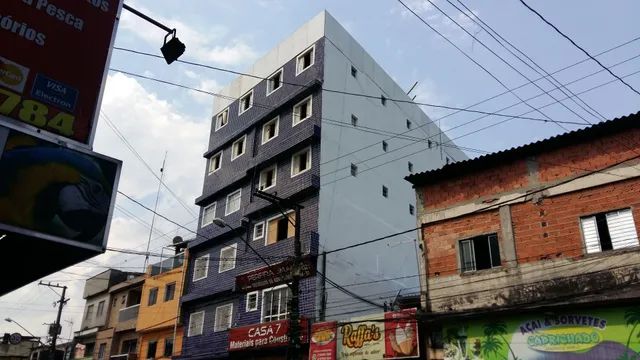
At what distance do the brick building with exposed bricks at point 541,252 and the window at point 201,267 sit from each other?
56.3 feet

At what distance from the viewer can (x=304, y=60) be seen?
30.4 meters

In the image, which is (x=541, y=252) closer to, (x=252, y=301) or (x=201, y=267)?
(x=252, y=301)

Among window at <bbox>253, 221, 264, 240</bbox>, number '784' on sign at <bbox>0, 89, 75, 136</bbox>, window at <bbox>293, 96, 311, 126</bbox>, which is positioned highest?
window at <bbox>293, 96, 311, 126</bbox>

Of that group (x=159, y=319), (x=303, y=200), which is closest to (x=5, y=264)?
(x=303, y=200)

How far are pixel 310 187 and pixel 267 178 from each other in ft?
16.4

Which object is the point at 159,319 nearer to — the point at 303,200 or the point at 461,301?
the point at 303,200

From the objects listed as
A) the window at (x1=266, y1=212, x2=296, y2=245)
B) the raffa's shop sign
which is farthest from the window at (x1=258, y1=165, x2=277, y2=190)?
the raffa's shop sign

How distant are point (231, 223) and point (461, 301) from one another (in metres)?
17.1

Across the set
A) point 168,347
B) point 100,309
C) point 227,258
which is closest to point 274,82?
point 227,258

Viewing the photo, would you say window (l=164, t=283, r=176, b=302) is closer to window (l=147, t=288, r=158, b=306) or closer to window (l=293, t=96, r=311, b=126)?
window (l=147, t=288, r=158, b=306)

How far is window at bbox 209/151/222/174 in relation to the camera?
3466cm

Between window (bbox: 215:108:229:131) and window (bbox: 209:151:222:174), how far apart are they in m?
2.13

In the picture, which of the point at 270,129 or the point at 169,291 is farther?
the point at 169,291

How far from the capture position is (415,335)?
55.7 ft
